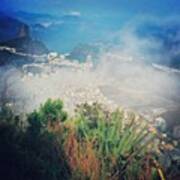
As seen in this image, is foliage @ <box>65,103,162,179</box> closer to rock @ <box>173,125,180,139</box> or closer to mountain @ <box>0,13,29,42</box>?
rock @ <box>173,125,180,139</box>

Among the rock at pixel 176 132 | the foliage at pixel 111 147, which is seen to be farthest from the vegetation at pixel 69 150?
the rock at pixel 176 132

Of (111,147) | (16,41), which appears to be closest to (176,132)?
(111,147)

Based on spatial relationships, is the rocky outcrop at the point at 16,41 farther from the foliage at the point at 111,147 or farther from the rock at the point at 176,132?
the rock at the point at 176,132

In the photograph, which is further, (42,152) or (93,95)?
(93,95)

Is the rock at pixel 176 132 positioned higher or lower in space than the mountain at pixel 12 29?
lower

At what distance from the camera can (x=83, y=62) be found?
589 centimetres

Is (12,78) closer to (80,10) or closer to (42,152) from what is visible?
(80,10)

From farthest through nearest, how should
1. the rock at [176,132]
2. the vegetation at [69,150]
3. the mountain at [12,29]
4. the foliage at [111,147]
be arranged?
the mountain at [12,29], the rock at [176,132], the foliage at [111,147], the vegetation at [69,150]

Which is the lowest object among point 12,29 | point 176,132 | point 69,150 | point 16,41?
point 69,150

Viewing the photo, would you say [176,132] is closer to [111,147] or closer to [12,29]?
[111,147]

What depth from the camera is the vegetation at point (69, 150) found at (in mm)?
3197

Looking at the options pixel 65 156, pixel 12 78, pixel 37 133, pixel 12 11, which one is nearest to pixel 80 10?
pixel 12 11

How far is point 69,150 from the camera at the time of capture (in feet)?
11.5

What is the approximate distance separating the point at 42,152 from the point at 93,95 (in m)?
2.21
